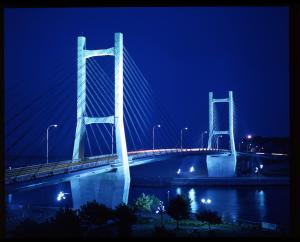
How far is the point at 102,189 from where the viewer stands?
9.04 meters

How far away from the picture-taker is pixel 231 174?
69.7 feet

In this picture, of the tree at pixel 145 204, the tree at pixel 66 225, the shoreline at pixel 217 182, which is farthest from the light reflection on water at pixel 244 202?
the tree at pixel 66 225

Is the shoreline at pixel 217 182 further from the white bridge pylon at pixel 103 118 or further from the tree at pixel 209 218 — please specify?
the tree at pixel 209 218

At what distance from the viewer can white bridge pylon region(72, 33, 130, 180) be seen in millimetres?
9164

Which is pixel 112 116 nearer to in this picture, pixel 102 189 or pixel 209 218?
pixel 102 189

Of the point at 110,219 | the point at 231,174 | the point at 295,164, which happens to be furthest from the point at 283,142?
the point at 295,164

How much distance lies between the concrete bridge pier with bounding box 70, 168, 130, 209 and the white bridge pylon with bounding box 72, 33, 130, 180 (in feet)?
0.72

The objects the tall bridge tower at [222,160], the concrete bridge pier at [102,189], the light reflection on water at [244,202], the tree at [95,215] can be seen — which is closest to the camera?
the tree at [95,215]

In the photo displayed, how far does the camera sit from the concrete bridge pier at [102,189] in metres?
8.84

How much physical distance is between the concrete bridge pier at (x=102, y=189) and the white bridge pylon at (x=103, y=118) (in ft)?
0.72

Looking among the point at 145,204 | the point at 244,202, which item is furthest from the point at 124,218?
the point at 244,202

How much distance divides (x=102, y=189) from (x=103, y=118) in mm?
1409

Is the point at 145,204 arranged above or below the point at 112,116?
below

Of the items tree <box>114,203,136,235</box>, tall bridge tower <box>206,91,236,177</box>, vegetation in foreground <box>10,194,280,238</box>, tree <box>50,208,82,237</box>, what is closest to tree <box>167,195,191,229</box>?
vegetation in foreground <box>10,194,280,238</box>
